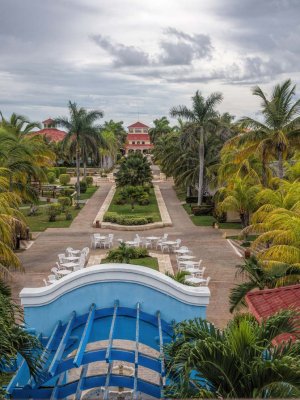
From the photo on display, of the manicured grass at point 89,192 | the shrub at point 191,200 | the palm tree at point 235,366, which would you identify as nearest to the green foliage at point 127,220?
the shrub at point 191,200

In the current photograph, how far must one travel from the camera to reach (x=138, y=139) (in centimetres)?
13338

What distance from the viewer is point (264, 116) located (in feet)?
76.6

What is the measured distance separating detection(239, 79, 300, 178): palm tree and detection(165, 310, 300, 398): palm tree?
18154 mm

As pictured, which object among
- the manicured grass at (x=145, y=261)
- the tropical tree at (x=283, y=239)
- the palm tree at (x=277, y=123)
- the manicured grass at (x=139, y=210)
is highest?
the palm tree at (x=277, y=123)

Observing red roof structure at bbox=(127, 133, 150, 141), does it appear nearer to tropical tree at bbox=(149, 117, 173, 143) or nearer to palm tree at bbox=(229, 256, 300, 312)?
tropical tree at bbox=(149, 117, 173, 143)

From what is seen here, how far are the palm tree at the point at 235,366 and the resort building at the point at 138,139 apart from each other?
388 ft

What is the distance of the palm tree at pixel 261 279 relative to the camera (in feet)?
38.4

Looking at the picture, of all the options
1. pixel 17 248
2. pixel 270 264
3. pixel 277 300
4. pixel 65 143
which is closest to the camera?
pixel 277 300

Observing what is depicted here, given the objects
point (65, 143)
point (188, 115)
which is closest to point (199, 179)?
point (188, 115)

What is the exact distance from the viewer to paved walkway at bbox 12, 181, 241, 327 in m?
18.4

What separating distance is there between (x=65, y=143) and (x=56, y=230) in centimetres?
1406

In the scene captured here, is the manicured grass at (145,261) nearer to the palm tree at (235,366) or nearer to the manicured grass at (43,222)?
the manicured grass at (43,222)

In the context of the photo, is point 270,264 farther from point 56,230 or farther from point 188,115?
point 188,115

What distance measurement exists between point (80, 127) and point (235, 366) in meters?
40.1
